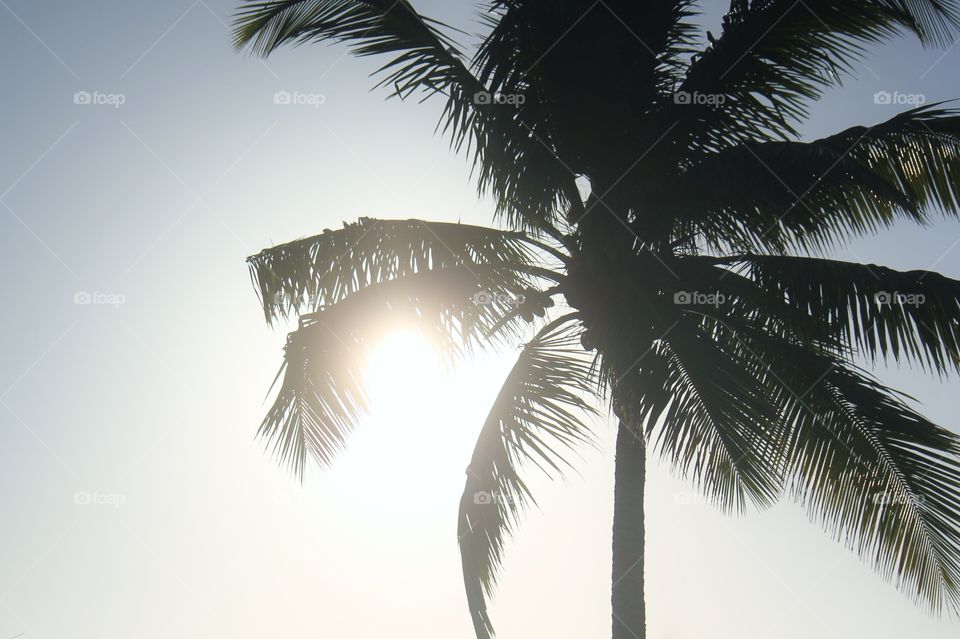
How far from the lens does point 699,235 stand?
26.9 feet

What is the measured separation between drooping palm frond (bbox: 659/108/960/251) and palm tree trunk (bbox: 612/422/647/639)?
2.20 meters

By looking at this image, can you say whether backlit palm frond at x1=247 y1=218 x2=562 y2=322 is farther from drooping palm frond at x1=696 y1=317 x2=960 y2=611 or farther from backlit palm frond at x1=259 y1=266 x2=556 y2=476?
drooping palm frond at x1=696 y1=317 x2=960 y2=611

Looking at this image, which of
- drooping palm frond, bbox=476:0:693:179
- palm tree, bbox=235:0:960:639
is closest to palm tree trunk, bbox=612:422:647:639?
palm tree, bbox=235:0:960:639

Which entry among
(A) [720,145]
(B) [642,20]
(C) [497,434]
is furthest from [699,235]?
(C) [497,434]

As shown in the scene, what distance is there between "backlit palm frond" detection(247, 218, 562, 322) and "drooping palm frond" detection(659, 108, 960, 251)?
5.47 ft

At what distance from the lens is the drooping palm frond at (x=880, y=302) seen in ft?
22.4

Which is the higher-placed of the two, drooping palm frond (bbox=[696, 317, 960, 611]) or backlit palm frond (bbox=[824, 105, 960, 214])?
backlit palm frond (bbox=[824, 105, 960, 214])

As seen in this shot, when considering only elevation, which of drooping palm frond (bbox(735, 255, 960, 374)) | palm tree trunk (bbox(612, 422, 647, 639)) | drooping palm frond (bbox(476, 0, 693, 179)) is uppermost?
drooping palm frond (bbox(476, 0, 693, 179))

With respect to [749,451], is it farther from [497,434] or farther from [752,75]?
[752,75]

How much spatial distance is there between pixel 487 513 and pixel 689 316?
2.72 m

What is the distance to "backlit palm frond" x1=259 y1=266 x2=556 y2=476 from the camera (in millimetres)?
8281

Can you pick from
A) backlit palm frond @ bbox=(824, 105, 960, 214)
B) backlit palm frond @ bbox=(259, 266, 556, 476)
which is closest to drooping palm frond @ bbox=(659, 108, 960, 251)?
backlit palm frond @ bbox=(824, 105, 960, 214)

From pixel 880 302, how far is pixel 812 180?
116cm

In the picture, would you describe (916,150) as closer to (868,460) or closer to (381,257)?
(868,460)
